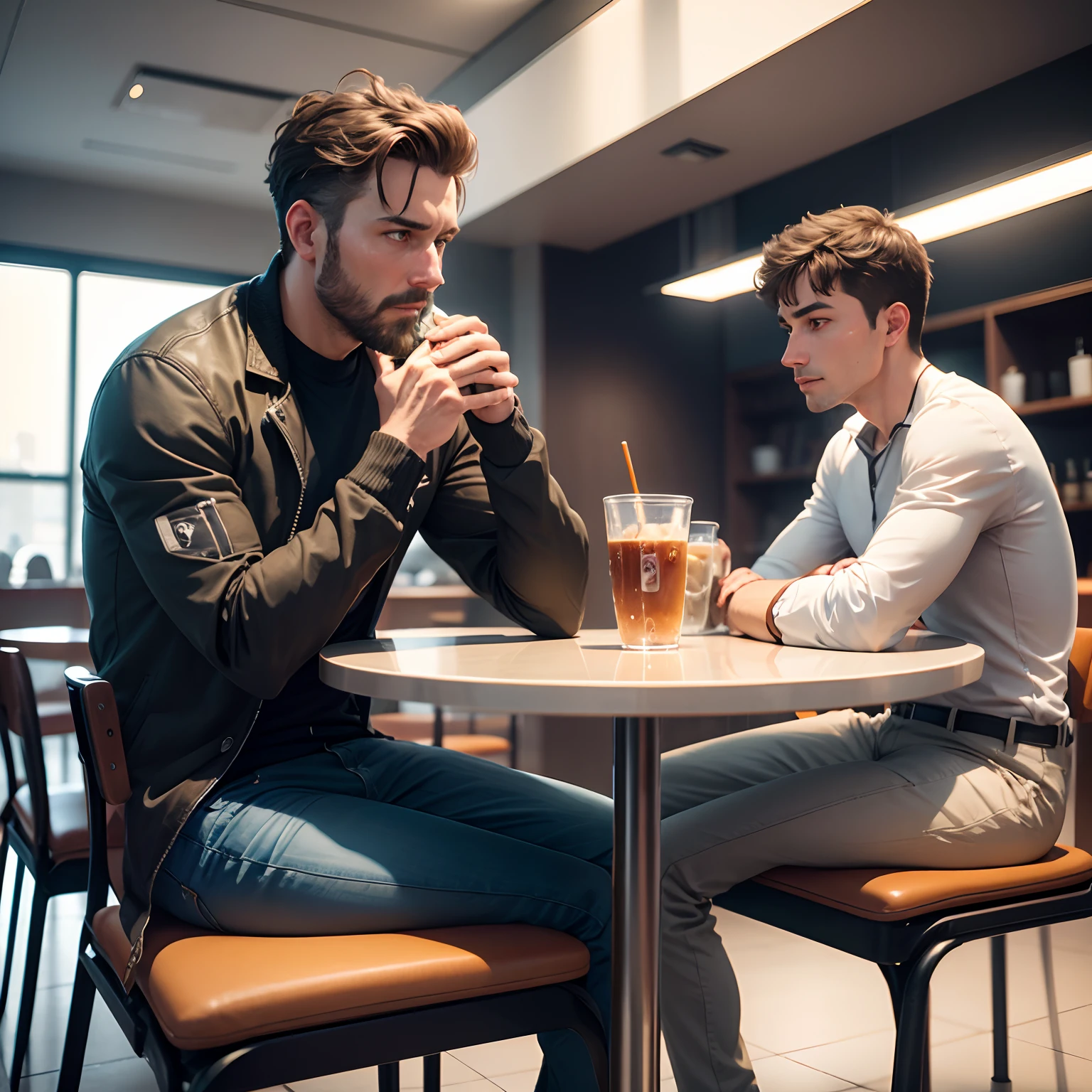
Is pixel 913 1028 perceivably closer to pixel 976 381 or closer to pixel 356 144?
pixel 356 144

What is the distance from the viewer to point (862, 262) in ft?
5.44

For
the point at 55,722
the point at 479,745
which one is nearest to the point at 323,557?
the point at 479,745

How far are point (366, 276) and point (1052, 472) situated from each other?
3.40m

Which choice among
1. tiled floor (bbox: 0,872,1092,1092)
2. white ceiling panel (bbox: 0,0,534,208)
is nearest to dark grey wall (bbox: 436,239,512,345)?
white ceiling panel (bbox: 0,0,534,208)

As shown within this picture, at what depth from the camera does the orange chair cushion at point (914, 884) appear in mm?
1141

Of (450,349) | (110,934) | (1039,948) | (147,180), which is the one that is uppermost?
(147,180)

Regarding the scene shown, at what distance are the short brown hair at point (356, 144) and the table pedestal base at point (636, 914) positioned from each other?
0.78 m

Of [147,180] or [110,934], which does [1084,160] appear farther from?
[147,180]

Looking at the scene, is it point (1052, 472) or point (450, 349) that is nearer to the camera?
point (450, 349)

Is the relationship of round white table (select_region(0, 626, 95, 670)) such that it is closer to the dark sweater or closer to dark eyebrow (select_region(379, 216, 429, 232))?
the dark sweater

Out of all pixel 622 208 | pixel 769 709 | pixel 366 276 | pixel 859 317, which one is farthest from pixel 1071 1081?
pixel 622 208

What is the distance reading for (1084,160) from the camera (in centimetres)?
296

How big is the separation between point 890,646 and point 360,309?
2.61 ft

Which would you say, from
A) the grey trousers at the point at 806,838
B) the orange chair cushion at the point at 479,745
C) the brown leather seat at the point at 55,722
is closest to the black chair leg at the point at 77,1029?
the grey trousers at the point at 806,838
